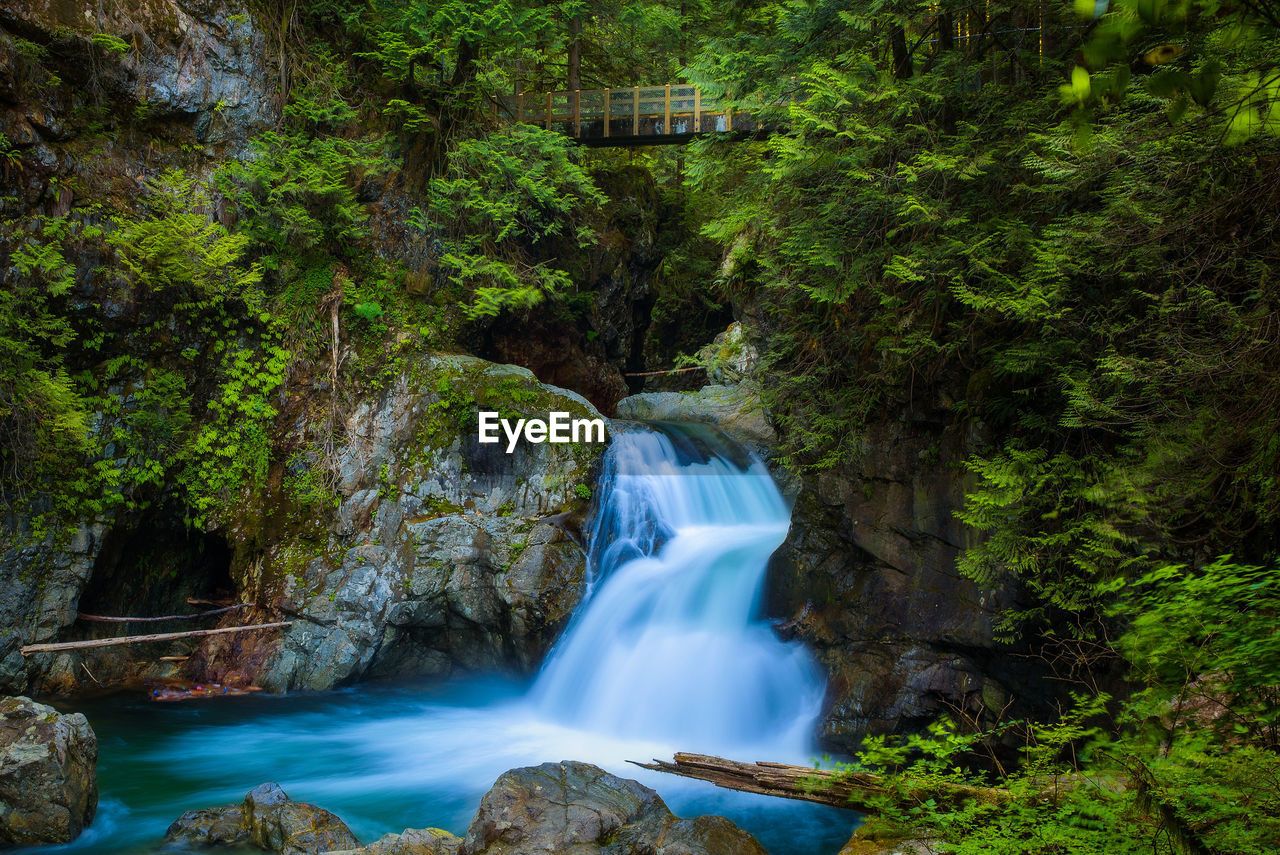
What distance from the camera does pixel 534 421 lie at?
9.88 m

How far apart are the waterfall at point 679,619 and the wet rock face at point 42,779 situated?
4.29 meters

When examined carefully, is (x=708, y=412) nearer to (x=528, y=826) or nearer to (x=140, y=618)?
(x=140, y=618)

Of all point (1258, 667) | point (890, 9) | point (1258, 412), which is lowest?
point (1258, 667)

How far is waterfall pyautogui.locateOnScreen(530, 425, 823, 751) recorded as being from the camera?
7426mm

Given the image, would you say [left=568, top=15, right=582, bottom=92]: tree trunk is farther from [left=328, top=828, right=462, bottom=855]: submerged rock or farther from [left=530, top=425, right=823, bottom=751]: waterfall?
→ [left=328, top=828, right=462, bottom=855]: submerged rock

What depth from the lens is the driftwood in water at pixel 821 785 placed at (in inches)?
Result: 161

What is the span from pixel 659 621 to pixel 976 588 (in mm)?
3571

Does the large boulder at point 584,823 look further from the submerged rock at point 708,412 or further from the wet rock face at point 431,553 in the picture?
the submerged rock at point 708,412

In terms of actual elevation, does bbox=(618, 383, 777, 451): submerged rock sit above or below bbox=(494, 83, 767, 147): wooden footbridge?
below

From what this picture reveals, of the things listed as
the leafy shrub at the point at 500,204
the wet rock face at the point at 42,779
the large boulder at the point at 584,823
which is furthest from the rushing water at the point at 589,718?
the leafy shrub at the point at 500,204

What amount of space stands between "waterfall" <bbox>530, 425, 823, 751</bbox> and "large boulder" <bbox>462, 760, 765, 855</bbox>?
2336 mm

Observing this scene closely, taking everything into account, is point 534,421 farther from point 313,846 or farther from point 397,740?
point 313,846

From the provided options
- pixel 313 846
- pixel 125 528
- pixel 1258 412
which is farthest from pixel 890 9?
pixel 125 528

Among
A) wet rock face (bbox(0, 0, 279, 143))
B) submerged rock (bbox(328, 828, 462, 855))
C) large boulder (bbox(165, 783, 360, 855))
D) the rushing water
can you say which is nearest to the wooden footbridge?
wet rock face (bbox(0, 0, 279, 143))
